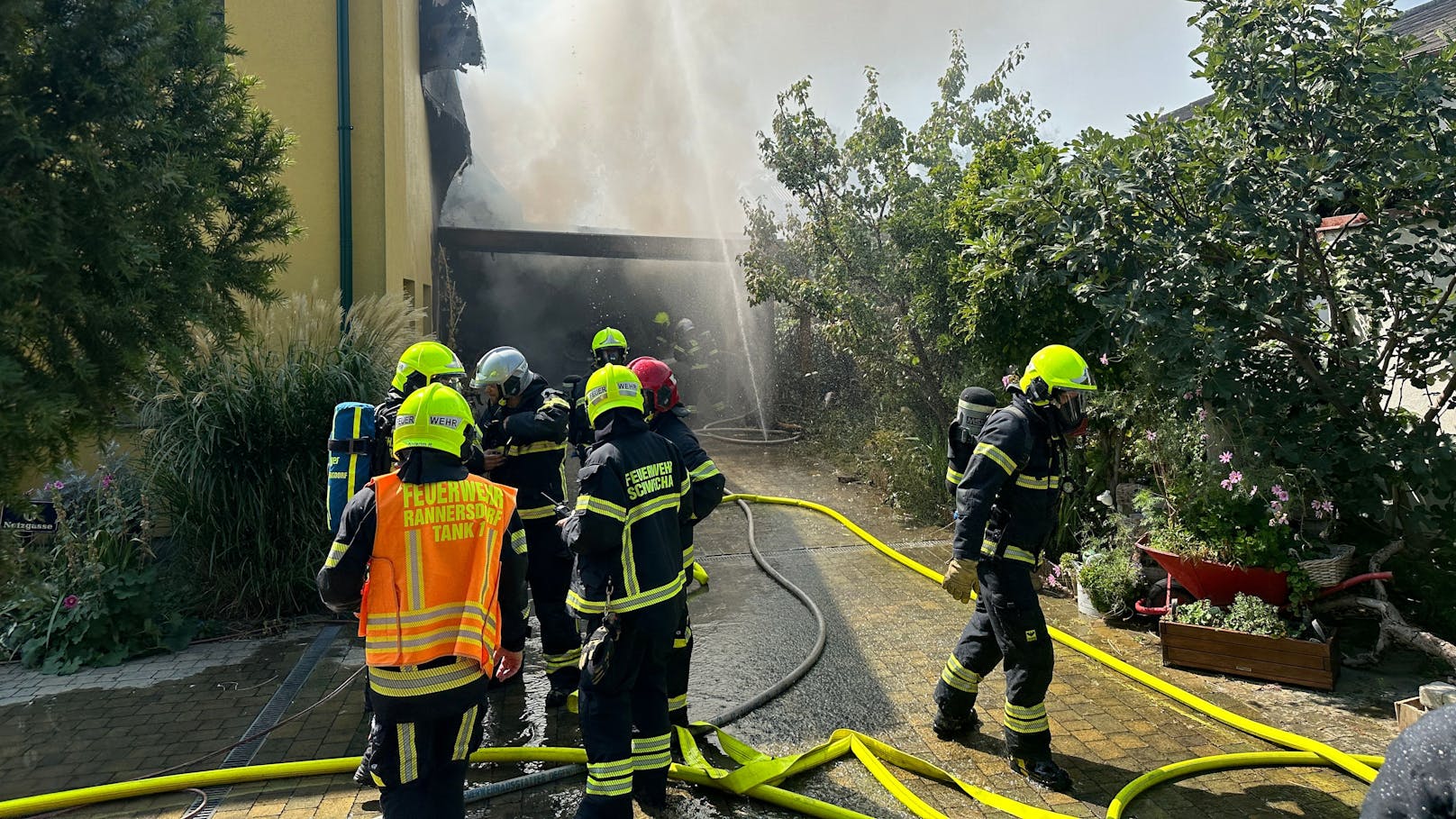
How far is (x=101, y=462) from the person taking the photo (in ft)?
21.0

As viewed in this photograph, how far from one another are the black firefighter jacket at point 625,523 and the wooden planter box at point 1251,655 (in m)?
3.29

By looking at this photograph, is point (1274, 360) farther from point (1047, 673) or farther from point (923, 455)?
point (923, 455)

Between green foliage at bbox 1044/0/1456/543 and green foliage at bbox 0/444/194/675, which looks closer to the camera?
green foliage at bbox 1044/0/1456/543

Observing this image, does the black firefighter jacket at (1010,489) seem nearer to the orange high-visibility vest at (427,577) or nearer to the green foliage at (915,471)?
the orange high-visibility vest at (427,577)

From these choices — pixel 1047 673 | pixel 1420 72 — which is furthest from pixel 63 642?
pixel 1420 72

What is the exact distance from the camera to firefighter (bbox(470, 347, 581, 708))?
4.88 m

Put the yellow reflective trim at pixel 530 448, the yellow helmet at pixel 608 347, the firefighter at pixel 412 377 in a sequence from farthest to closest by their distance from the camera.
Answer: the yellow helmet at pixel 608 347 < the yellow reflective trim at pixel 530 448 < the firefighter at pixel 412 377

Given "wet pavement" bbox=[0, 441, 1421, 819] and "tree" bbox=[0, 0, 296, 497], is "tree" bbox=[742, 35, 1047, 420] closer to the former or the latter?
"wet pavement" bbox=[0, 441, 1421, 819]

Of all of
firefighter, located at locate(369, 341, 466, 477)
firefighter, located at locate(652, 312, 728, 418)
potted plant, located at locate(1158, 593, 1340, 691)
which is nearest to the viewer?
firefighter, located at locate(369, 341, 466, 477)

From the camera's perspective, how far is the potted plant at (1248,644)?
485cm

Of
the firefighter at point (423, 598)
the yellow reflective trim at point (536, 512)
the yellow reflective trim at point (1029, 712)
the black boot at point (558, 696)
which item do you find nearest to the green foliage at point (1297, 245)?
the yellow reflective trim at point (1029, 712)

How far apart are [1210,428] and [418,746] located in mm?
5324

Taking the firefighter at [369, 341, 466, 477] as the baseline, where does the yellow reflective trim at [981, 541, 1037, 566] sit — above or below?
below

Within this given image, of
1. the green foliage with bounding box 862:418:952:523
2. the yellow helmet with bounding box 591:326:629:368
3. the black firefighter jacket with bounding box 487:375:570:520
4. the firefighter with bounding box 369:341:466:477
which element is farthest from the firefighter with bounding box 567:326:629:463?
the green foliage with bounding box 862:418:952:523
